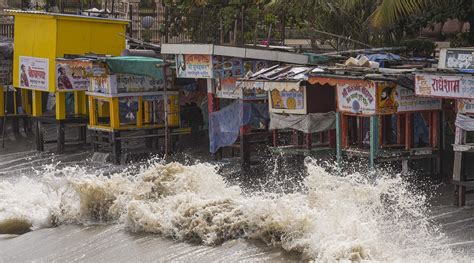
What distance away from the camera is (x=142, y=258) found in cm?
1279

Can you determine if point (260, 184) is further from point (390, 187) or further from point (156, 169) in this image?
point (390, 187)

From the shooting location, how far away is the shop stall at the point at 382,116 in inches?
611

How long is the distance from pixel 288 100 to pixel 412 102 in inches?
95.5

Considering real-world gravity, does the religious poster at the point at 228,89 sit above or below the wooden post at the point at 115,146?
above

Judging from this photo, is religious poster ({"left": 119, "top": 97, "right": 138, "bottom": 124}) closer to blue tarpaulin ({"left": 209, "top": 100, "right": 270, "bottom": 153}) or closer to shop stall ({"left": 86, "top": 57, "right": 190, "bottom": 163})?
shop stall ({"left": 86, "top": 57, "right": 190, "bottom": 163})

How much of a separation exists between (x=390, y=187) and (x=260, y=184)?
3.45m

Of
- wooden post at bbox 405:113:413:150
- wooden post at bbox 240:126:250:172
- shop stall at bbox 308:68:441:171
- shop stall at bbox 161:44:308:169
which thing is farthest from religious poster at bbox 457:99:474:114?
wooden post at bbox 240:126:250:172

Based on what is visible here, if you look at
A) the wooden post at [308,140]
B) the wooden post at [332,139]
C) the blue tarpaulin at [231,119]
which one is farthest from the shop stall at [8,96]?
the wooden post at [332,139]

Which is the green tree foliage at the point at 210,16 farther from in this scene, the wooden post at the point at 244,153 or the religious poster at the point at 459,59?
the religious poster at the point at 459,59

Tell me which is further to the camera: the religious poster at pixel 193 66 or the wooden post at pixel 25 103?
the wooden post at pixel 25 103

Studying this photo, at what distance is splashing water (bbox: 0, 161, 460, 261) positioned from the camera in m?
12.3

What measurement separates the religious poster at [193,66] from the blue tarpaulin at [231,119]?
32.2 inches

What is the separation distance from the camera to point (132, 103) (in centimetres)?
2098

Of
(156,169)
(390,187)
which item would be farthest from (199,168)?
(390,187)
